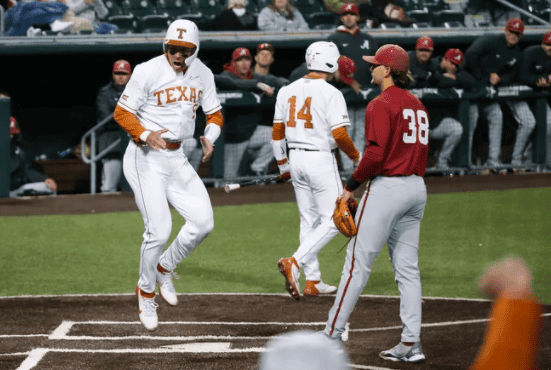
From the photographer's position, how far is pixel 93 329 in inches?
242

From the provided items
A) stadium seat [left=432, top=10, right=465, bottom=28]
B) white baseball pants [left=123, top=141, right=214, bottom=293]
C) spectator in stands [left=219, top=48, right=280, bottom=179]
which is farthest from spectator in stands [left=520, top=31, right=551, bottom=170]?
white baseball pants [left=123, top=141, right=214, bottom=293]

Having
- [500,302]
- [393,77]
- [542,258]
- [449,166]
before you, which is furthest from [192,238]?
[449,166]

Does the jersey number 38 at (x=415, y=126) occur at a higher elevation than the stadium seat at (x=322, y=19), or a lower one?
higher

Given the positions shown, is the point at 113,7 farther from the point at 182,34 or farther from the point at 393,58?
the point at 393,58

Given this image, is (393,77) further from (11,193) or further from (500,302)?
(11,193)

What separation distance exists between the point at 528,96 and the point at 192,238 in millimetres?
9295

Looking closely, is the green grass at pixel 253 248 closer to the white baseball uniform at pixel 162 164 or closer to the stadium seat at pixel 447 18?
the white baseball uniform at pixel 162 164

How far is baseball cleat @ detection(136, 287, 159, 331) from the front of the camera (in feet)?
19.5

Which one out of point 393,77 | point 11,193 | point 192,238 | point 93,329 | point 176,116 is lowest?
point 11,193

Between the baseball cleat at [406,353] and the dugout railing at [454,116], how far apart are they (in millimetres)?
7899

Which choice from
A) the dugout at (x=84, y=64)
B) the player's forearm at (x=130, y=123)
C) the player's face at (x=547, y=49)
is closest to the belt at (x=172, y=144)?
the player's forearm at (x=130, y=123)

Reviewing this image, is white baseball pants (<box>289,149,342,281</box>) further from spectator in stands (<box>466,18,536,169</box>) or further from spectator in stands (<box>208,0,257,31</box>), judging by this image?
spectator in stands (<box>208,0,257,31</box>)

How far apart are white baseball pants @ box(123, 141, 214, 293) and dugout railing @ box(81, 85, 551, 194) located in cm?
645

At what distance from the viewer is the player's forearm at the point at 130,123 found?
6.02 metres
